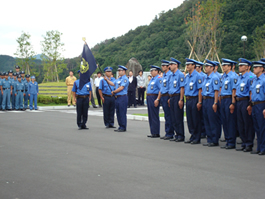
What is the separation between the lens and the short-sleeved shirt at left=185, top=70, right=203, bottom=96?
10.1m

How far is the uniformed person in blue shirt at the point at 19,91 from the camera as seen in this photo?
881 inches

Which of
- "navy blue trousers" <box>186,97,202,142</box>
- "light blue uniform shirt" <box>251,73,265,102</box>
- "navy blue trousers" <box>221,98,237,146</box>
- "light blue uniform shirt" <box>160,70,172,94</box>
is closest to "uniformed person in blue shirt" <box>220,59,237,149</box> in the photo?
"navy blue trousers" <box>221,98,237,146</box>

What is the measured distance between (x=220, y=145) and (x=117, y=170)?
13.8 feet

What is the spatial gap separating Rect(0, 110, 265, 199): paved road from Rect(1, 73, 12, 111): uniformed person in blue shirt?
12098 millimetres

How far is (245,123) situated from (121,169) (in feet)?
12.2

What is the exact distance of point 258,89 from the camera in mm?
8344

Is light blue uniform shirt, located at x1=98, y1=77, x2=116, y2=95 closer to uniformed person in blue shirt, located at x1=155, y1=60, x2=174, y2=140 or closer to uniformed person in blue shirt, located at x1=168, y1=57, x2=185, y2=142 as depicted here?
uniformed person in blue shirt, located at x1=155, y1=60, x2=174, y2=140

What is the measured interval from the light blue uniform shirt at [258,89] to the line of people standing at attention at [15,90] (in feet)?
54.5

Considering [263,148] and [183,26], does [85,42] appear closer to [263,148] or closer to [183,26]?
[263,148]

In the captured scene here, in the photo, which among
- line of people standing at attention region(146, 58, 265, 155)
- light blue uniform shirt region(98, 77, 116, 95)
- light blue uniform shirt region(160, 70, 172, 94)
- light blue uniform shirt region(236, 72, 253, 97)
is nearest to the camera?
line of people standing at attention region(146, 58, 265, 155)

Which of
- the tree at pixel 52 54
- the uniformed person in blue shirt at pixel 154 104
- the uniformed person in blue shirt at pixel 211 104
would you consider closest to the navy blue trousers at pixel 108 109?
the uniformed person in blue shirt at pixel 154 104

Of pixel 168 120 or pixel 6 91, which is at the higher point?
pixel 6 91

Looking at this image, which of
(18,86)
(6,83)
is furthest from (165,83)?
(6,83)

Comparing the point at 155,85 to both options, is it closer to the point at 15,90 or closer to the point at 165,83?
the point at 165,83
